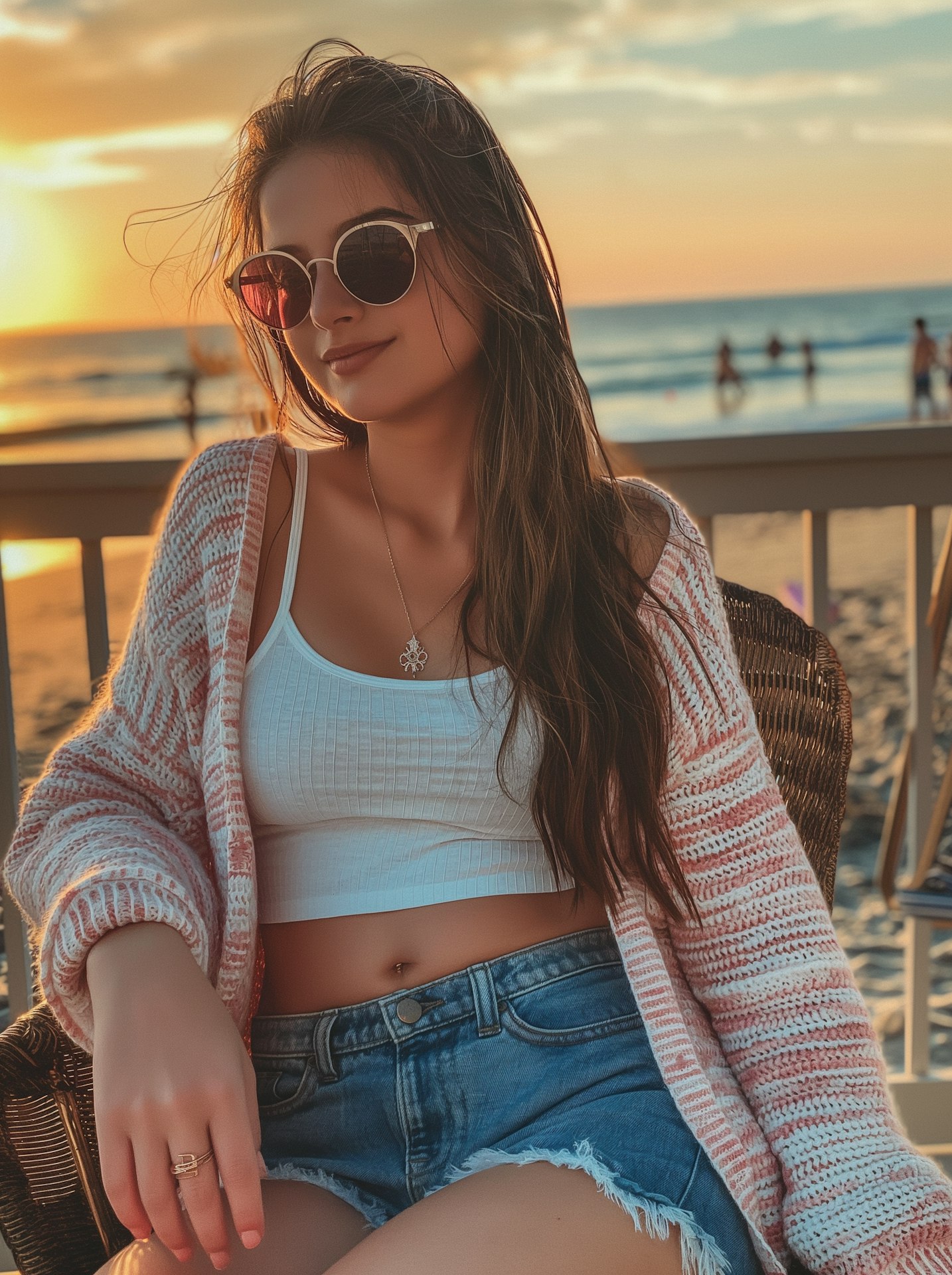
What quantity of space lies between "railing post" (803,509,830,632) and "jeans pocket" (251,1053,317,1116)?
1290 mm

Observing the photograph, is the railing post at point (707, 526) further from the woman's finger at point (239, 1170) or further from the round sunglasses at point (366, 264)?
the woman's finger at point (239, 1170)

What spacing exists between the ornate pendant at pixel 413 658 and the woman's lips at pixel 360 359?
296 mm

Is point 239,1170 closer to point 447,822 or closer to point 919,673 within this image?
point 447,822

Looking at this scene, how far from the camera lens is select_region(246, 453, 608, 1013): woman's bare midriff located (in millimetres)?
1156

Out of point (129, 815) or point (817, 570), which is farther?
point (817, 570)

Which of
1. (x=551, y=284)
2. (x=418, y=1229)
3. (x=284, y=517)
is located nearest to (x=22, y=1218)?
(x=418, y=1229)

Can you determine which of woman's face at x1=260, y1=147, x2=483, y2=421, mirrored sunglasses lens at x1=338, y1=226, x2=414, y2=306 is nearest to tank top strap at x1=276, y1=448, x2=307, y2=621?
woman's face at x1=260, y1=147, x2=483, y2=421

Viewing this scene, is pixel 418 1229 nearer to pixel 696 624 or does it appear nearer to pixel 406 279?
pixel 696 624

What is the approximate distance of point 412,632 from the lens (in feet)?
4.22

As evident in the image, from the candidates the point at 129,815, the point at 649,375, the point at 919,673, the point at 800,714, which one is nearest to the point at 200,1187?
the point at 129,815


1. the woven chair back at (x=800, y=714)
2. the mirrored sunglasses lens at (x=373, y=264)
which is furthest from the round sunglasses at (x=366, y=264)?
the woven chair back at (x=800, y=714)

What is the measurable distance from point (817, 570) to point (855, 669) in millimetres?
5692

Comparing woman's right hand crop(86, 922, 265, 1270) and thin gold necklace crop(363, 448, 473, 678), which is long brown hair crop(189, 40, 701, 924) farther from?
woman's right hand crop(86, 922, 265, 1270)

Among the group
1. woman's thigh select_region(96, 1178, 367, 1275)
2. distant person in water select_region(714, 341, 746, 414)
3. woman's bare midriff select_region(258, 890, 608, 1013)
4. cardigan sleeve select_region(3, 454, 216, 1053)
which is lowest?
woman's thigh select_region(96, 1178, 367, 1275)
